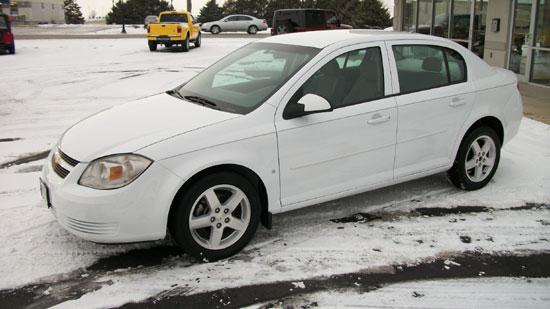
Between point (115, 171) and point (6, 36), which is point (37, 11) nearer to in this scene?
point (6, 36)

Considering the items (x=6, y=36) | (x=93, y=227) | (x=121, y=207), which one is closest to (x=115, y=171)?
(x=121, y=207)

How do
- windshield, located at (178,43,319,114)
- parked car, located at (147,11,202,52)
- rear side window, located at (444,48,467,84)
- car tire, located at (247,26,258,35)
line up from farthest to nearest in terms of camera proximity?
car tire, located at (247,26,258,35), parked car, located at (147,11,202,52), rear side window, located at (444,48,467,84), windshield, located at (178,43,319,114)

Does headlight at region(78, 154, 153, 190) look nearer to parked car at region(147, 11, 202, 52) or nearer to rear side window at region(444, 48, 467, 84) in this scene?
rear side window at region(444, 48, 467, 84)

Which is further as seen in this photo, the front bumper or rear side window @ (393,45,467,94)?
rear side window @ (393,45,467,94)

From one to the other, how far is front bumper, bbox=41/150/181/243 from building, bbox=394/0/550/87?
426 inches

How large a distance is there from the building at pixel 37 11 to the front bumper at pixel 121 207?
2791 inches

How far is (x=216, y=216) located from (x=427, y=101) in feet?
7.13

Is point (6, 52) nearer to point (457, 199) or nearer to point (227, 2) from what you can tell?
point (457, 199)

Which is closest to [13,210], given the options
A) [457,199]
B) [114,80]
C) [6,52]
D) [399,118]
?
[399,118]

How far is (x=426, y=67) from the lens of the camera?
16.0ft

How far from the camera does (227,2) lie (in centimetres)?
6531

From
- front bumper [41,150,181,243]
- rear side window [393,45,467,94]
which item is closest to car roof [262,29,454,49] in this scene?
rear side window [393,45,467,94]

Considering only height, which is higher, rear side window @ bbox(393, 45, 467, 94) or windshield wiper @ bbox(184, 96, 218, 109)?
rear side window @ bbox(393, 45, 467, 94)

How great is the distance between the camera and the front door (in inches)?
158
